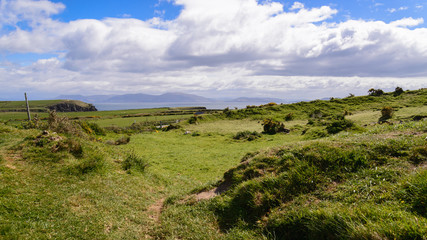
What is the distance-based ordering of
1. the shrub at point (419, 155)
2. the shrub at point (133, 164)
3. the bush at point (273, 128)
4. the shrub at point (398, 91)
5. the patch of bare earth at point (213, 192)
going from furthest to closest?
the shrub at point (398, 91) → the bush at point (273, 128) → the shrub at point (133, 164) → the patch of bare earth at point (213, 192) → the shrub at point (419, 155)

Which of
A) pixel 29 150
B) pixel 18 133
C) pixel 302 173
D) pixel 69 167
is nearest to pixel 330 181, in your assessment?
pixel 302 173

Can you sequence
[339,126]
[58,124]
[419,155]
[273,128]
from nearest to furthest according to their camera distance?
[419,155] < [58,124] < [339,126] < [273,128]

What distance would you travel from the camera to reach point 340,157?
6031 mm

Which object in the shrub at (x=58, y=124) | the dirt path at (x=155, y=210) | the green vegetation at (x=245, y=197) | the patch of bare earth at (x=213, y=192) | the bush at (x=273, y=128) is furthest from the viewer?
the bush at (x=273, y=128)

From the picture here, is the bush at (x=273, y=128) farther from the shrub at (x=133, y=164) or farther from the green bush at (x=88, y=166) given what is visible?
the green bush at (x=88, y=166)

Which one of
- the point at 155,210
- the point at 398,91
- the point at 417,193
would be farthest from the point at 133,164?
the point at 398,91

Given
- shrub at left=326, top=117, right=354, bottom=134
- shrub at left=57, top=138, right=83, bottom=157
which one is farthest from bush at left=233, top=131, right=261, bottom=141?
shrub at left=57, top=138, right=83, bottom=157

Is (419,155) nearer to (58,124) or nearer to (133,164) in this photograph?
(133,164)

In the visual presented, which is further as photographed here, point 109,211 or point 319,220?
point 109,211

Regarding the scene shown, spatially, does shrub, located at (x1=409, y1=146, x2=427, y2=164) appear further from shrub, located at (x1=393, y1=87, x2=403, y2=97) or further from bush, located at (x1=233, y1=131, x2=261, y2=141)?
shrub, located at (x1=393, y1=87, x2=403, y2=97)

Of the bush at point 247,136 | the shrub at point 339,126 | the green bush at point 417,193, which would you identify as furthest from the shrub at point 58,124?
the shrub at point 339,126

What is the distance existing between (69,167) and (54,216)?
3631 mm

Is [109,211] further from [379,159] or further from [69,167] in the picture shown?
[379,159]

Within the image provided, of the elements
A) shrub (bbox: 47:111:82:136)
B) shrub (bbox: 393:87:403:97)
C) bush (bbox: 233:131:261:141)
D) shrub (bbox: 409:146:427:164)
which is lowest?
bush (bbox: 233:131:261:141)
